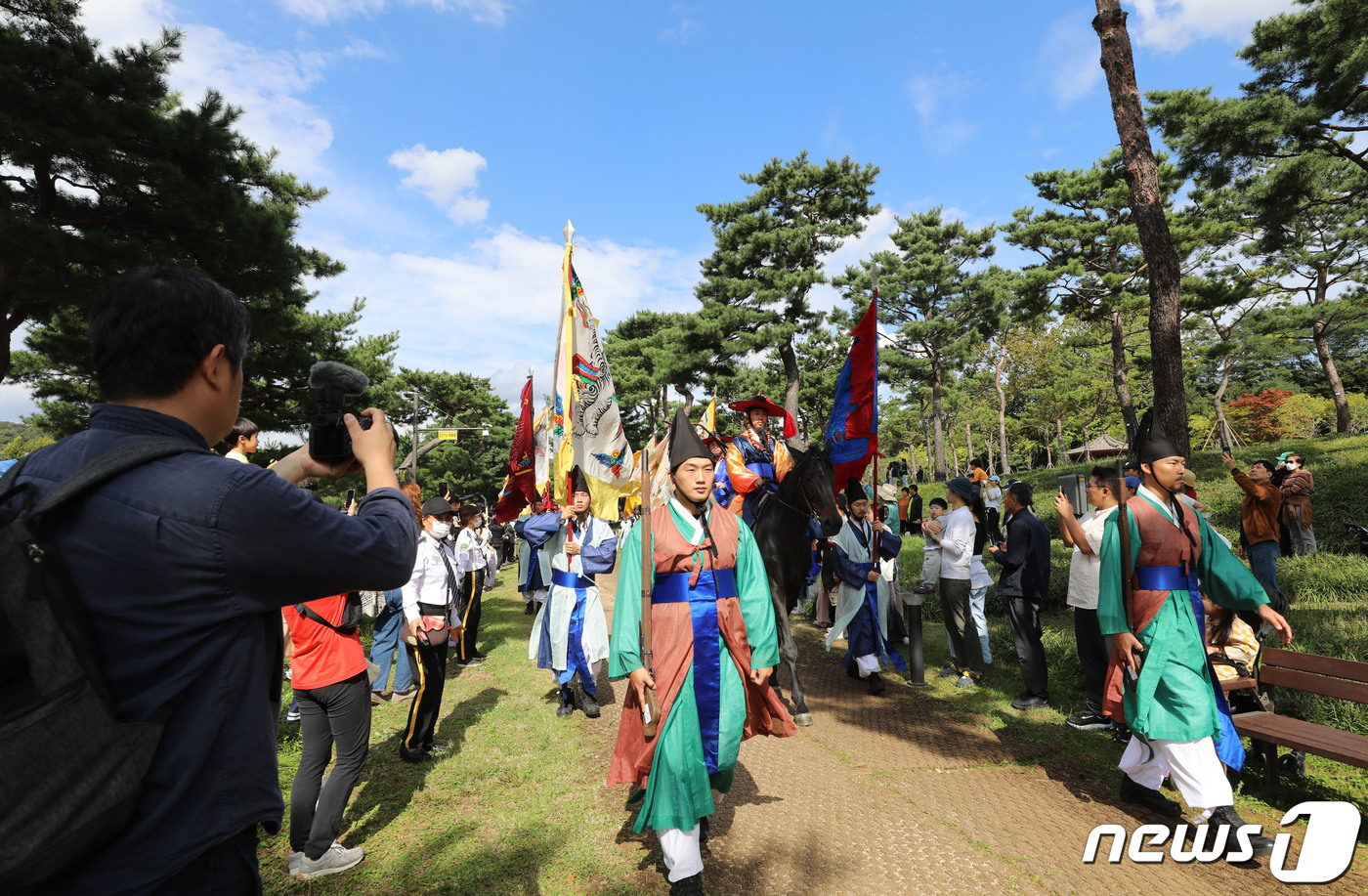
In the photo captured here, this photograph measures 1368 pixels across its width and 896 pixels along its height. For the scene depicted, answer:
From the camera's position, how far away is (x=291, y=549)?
1224 mm

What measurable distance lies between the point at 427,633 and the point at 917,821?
12.3 feet

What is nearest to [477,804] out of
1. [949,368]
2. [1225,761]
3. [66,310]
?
[1225,761]

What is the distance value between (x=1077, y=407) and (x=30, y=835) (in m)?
42.5

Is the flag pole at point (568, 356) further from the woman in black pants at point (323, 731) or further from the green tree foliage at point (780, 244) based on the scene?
the green tree foliage at point (780, 244)

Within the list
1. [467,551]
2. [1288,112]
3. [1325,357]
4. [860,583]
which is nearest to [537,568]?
[467,551]

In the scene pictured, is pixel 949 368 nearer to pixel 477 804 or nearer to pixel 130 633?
pixel 477 804

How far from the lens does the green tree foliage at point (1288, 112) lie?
9.91 metres

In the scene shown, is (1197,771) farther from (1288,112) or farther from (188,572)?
(1288,112)

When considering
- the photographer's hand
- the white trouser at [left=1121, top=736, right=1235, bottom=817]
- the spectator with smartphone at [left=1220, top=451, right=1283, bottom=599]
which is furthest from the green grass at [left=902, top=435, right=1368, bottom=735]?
the photographer's hand

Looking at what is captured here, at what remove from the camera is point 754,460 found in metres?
8.27

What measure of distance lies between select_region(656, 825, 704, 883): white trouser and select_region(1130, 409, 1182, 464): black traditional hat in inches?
142

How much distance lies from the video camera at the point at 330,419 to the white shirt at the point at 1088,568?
5.37m

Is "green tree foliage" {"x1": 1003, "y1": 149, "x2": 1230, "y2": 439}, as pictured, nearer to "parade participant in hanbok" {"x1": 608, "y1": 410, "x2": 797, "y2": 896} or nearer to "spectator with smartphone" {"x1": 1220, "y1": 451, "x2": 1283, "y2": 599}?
"spectator with smartphone" {"x1": 1220, "y1": 451, "x2": 1283, "y2": 599}

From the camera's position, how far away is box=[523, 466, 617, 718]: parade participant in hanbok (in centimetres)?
609
